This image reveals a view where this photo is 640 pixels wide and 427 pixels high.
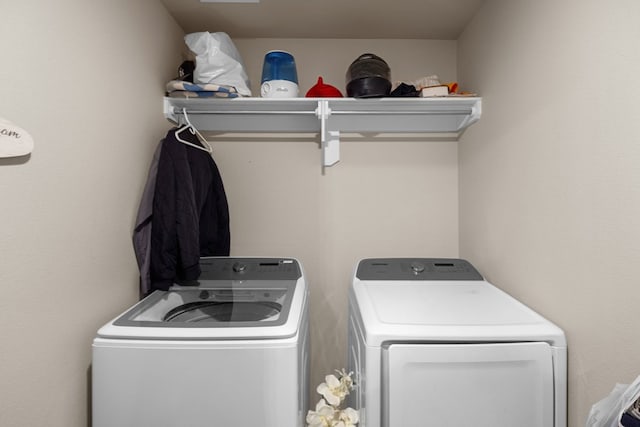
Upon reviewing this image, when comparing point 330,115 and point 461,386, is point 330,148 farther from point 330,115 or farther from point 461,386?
point 461,386

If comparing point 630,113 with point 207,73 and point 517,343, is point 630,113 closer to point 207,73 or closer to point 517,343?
point 517,343

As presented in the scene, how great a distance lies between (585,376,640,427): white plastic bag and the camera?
2.33 feet

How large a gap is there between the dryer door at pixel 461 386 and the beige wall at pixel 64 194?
1.12m

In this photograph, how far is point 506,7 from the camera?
149 cm

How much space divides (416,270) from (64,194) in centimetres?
159

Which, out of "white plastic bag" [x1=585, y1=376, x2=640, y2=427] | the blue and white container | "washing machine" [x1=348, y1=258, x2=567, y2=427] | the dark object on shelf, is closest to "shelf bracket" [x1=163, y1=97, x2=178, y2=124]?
the blue and white container

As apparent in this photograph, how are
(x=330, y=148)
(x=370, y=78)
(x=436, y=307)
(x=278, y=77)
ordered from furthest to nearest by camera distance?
(x=330, y=148) → (x=278, y=77) → (x=370, y=78) → (x=436, y=307)

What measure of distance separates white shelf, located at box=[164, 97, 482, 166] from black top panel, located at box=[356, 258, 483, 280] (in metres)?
0.71

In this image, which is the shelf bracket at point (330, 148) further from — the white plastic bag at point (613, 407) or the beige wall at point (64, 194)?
the white plastic bag at point (613, 407)

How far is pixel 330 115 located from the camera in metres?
1.89

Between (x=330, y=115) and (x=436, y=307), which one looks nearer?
(x=436, y=307)

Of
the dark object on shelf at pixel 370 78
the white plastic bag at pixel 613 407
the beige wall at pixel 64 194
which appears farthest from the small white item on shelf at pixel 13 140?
the white plastic bag at pixel 613 407

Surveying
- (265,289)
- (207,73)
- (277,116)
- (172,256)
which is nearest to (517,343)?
(265,289)

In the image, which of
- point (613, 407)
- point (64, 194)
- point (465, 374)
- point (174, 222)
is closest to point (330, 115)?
point (174, 222)
